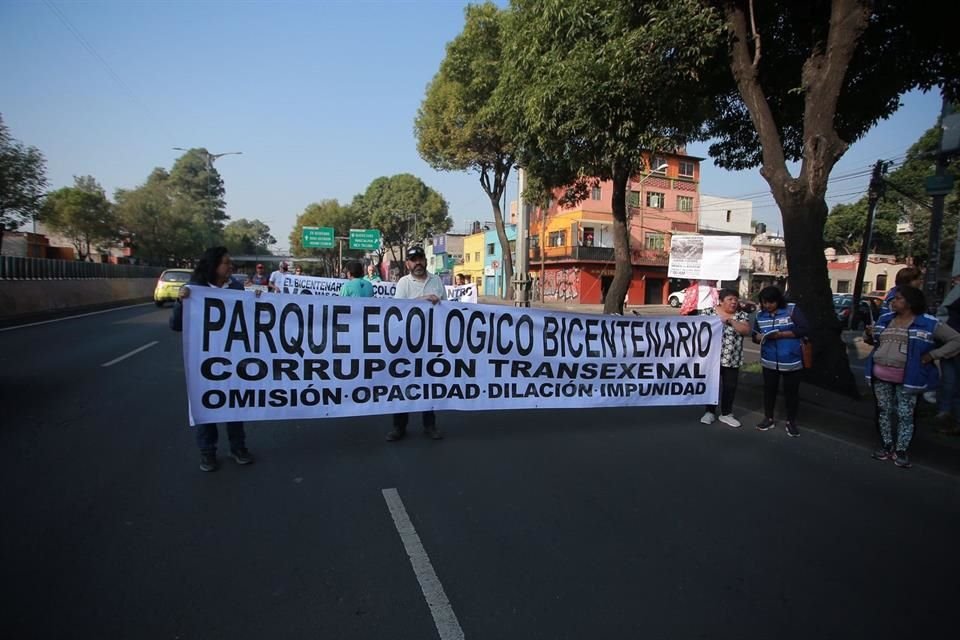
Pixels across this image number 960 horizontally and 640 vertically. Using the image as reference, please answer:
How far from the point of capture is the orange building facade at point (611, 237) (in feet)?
130

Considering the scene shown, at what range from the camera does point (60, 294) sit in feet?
59.1

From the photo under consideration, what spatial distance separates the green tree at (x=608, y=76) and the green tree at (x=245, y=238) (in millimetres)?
45827

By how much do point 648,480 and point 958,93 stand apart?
9.34 metres

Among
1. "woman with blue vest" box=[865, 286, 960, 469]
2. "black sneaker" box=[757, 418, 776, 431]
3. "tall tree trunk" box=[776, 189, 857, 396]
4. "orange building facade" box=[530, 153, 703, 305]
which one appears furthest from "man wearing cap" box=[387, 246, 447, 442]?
"orange building facade" box=[530, 153, 703, 305]

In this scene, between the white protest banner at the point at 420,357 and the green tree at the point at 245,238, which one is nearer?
the white protest banner at the point at 420,357

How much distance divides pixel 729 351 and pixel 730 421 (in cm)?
83

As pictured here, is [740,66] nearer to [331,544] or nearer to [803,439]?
[803,439]

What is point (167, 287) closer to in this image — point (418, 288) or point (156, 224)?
point (418, 288)

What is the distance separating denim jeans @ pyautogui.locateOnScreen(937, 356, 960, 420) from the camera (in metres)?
5.70

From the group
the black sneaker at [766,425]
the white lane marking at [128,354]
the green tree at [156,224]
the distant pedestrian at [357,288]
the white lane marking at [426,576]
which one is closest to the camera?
the white lane marking at [426,576]

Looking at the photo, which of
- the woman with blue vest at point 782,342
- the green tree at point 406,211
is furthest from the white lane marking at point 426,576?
the green tree at point 406,211

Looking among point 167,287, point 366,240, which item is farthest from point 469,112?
point 366,240

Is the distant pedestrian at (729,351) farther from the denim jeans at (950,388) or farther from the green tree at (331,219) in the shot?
the green tree at (331,219)

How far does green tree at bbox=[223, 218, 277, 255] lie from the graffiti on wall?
3029cm
